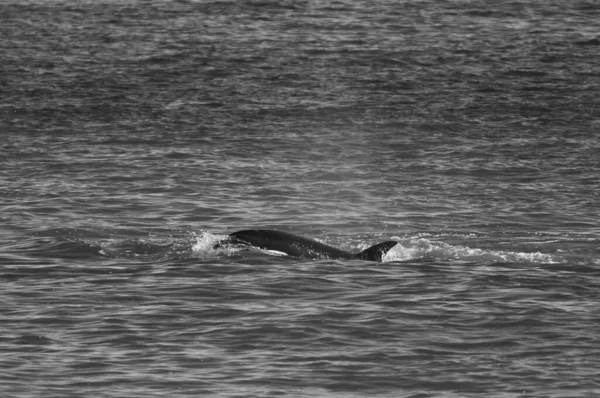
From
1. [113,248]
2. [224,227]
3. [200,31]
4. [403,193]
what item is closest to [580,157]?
[403,193]

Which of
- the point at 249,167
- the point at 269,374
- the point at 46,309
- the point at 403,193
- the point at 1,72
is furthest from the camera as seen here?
the point at 1,72

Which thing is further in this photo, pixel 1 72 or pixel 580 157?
pixel 1 72

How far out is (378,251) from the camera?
24.5 m

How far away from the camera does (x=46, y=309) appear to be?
2147 cm

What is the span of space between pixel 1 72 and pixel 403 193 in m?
19.1

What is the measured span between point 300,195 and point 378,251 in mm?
7115

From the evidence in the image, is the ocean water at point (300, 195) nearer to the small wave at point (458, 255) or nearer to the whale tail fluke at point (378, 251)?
the small wave at point (458, 255)

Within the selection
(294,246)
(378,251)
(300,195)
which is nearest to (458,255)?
(378,251)

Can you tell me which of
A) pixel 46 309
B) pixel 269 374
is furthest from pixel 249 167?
pixel 269 374

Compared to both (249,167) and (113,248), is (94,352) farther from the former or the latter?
(249,167)

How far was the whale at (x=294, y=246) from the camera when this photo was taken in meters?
24.9

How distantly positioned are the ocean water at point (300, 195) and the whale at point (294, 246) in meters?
0.28

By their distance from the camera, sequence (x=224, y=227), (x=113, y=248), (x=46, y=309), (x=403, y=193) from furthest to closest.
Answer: (x=403, y=193) < (x=224, y=227) < (x=113, y=248) < (x=46, y=309)

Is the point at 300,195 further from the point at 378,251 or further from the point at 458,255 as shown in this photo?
the point at 378,251
